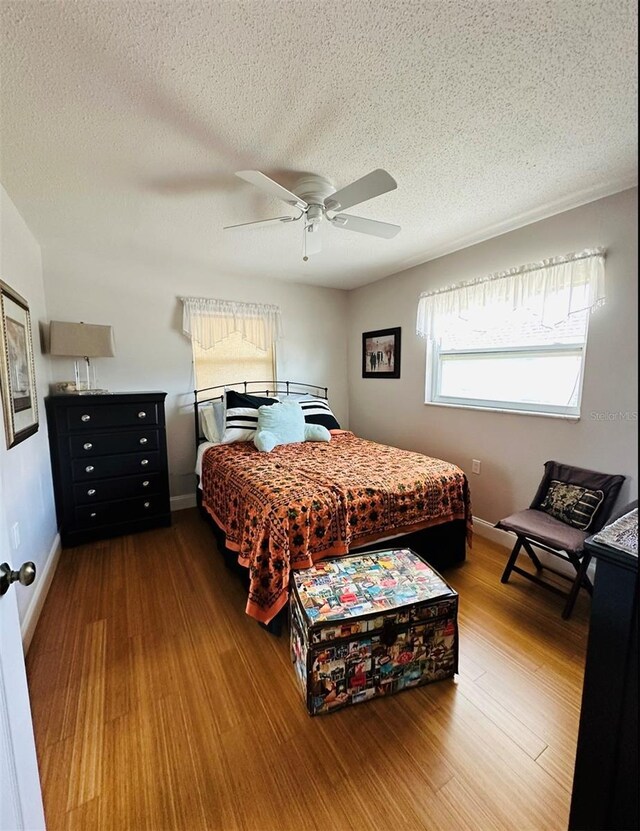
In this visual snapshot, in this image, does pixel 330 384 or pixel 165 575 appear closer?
pixel 165 575

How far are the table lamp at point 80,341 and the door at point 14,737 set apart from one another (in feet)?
7.27

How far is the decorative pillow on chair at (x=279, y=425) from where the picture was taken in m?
2.99

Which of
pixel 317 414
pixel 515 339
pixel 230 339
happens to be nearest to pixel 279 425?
pixel 317 414

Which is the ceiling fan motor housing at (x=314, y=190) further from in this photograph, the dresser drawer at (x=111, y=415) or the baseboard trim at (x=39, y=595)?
the baseboard trim at (x=39, y=595)

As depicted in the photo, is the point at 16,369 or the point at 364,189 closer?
the point at 364,189

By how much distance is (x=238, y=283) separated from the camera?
365 cm

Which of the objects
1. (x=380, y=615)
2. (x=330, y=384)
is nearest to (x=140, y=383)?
(x=330, y=384)

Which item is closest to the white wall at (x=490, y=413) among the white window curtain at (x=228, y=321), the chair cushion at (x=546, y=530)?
the chair cushion at (x=546, y=530)

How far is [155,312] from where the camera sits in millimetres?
3307

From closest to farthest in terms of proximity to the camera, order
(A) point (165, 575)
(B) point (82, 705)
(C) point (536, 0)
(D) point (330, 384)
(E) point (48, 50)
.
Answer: (C) point (536, 0) < (E) point (48, 50) < (B) point (82, 705) < (A) point (165, 575) < (D) point (330, 384)

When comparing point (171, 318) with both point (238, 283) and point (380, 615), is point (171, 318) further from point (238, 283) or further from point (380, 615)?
point (380, 615)

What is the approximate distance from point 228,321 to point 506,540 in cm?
322

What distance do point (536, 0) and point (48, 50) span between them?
60.4 inches

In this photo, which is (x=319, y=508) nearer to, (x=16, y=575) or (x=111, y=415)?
(x=16, y=575)
